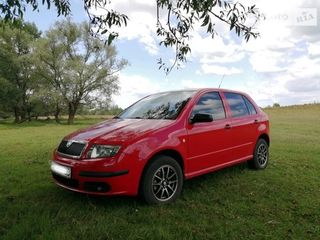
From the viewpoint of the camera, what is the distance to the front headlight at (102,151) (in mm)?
4859

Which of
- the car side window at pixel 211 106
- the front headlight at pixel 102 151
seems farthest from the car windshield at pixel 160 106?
the front headlight at pixel 102 151

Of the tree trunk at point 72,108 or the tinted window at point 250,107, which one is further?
the tree trunk at point 72,108

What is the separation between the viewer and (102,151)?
194 inches

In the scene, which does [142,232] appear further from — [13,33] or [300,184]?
[13,33]

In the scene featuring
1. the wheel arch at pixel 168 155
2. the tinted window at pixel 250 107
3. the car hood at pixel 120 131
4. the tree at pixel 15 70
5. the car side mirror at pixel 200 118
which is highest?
the tree at pixel 15 70

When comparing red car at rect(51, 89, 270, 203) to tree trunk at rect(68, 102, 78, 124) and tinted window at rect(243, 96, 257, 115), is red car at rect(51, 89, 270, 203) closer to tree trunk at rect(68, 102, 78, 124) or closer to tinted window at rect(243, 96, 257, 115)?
tinted window at rect(243, 96, 257, 115)

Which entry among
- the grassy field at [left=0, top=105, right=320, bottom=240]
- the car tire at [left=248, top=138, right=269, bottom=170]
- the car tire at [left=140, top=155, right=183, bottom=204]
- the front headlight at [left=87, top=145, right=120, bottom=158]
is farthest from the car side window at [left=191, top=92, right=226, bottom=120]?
the front headlight at [left=87, top=145, right=120, bottom=158]

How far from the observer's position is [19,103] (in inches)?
1700

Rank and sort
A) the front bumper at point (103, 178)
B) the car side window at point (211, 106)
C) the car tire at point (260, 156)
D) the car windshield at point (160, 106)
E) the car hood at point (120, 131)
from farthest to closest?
Result: the car tire at point (260, 156) → the car side window at point (211, 106) → the car windshield at point (160, 106) → the car hood at point (120, 131) → the front bumper at point (103, 178)

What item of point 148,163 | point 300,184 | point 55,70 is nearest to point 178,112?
point 148,163

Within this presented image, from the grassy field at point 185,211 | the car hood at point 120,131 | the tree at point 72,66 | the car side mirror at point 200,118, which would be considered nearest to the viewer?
the grassy field at point 185,211

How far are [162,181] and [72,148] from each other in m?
1.38

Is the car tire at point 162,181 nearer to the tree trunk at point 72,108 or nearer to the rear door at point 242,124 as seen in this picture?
the rear door at point 242,124

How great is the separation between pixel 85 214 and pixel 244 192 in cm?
265
